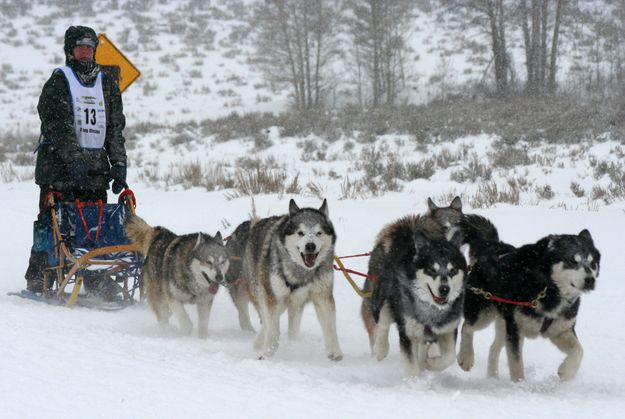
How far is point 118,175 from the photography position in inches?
231

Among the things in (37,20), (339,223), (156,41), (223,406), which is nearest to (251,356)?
(223,406)

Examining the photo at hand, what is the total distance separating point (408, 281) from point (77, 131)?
3375 millimetres

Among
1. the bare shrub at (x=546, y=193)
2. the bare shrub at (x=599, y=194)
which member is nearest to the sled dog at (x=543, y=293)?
the bare shrub at (x=599, y=194)

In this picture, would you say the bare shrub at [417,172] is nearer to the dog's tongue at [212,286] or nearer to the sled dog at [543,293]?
the dog's tongue at [212,286]

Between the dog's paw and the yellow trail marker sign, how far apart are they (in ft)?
22.1

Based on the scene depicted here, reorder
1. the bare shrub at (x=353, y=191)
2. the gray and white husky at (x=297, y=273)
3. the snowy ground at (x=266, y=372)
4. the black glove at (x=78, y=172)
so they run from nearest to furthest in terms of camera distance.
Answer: the snowy ground at (x=266, y=372) < the gray and white husky at (x=297, y=273) < the black glove at (x=78, y=172) < the bare shrub at (x=353, y=191)

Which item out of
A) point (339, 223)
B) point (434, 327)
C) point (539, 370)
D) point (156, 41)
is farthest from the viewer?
point (156, 41)

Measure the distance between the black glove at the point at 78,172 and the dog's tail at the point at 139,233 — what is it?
539mm

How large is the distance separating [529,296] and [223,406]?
2.12 m

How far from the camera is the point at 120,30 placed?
3284 cm

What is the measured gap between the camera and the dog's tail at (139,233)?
5.85 meters

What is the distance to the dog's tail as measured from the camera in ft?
19.2

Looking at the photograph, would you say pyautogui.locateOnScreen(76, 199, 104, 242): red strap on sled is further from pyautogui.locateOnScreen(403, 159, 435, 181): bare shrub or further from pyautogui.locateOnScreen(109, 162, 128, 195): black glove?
pyautogui.locateOnScreen(403, 159, 435, 181): bare shrub

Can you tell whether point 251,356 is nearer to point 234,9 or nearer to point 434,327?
point 434,327
